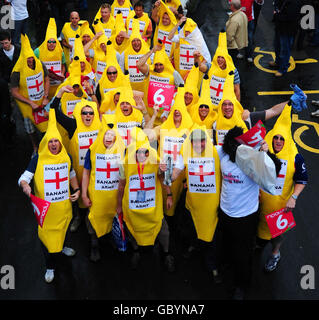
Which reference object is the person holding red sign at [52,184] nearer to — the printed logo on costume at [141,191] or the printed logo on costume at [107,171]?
the printed logo on costume at [107,171]

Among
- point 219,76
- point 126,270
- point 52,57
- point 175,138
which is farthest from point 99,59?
point 126,270

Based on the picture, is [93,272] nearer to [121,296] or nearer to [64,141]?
[121,296]

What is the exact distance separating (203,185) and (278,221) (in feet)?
2.77

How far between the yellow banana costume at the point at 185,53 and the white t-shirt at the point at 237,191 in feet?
9.29

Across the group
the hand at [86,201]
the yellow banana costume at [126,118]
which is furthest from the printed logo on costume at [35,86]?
the hand at [86,201]

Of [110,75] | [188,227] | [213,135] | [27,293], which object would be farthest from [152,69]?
[27,293]

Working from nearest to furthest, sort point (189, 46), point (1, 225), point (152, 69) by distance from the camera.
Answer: point (1, 225) < point (152, 69) < point (189, 46)

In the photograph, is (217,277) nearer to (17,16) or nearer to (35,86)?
(35,86)

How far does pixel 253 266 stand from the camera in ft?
15.8

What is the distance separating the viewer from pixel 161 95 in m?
5.71

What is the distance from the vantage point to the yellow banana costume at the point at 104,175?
14.4 feet

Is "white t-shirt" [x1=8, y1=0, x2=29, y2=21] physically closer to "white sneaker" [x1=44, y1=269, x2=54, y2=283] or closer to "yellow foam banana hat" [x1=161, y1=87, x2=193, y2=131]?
"yellow foam banana hat" [x1=161, y1=87, x2=193, y2=131]

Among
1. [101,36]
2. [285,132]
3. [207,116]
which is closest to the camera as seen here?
[285,132]
